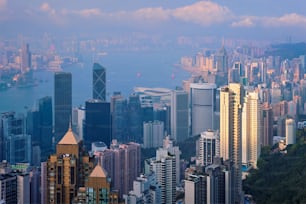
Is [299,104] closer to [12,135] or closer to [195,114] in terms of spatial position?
[195,114]

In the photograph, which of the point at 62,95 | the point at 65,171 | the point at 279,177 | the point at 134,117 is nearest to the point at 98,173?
the point at 65,171

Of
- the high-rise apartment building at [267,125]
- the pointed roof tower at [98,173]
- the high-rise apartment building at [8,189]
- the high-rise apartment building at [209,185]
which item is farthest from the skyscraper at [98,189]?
the high-rise apartment building at [267,125]

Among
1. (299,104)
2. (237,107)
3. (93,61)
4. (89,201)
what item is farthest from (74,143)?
(299,104)

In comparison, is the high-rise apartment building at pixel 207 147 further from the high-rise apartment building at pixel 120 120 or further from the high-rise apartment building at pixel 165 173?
the high-rise apartment building at pixel 120 120

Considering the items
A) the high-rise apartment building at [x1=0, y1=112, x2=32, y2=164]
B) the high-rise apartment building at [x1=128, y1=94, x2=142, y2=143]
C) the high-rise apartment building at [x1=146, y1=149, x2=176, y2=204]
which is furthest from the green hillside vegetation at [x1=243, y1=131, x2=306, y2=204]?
the high-rise apartment building at [x1=0, y1=112, x2=32, y2=164]

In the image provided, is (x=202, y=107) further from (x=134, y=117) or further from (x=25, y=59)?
(x=25, y=59)

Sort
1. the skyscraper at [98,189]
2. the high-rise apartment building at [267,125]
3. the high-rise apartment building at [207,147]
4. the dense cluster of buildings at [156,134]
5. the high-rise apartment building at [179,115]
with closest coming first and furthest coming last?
the skyscraper at [98,189]
the dense cluster of buildings at [156,134]
the high-rise apartment building at [207,147]
the high-rise apartment building at [179,115]
the high-rise apartment building at [267,125]

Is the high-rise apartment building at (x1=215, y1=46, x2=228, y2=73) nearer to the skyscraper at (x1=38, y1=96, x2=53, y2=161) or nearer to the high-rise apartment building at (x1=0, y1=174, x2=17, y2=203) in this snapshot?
the skyscraper at (x1=38, y1=96, x2=53, y2=161)
